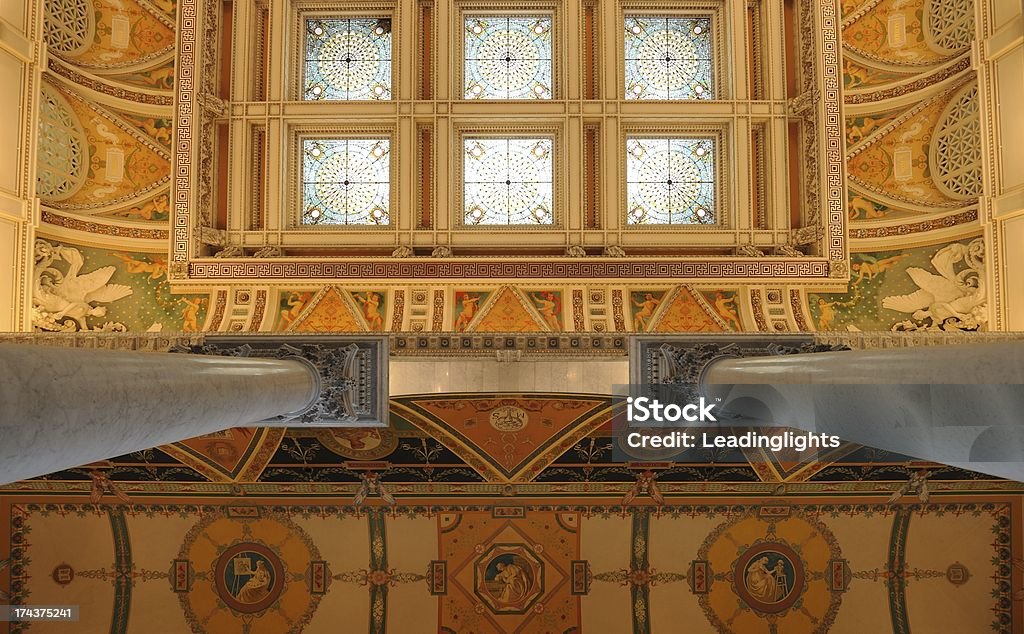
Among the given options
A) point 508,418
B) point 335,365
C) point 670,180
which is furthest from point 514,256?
point 335,365

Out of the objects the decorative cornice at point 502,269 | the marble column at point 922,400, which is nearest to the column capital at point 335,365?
the decorative cornice at point 502,269

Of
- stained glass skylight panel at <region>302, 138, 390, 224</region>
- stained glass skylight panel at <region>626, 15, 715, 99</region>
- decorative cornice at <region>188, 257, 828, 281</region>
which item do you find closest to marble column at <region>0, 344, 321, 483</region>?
decorative cornice at <region>188, 257, 828, 281</region>

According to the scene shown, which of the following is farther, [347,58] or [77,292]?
[347,58]

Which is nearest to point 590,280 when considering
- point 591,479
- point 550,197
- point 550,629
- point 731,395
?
point 550,197

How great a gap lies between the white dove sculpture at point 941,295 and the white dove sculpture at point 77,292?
364 inches

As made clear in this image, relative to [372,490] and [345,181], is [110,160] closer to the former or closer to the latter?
[345,181]

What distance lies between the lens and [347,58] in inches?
377

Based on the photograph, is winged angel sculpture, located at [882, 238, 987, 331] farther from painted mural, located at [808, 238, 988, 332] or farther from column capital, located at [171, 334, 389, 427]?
column capital, located at [171, 334, 389, 427]

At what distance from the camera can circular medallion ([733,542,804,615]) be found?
9.20m

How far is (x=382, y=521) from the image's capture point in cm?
911

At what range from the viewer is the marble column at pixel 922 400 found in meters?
2.64

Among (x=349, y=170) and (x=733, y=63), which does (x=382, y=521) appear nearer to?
(x=349, y=170)

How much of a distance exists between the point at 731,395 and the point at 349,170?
5828 mm

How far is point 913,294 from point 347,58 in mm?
7620
